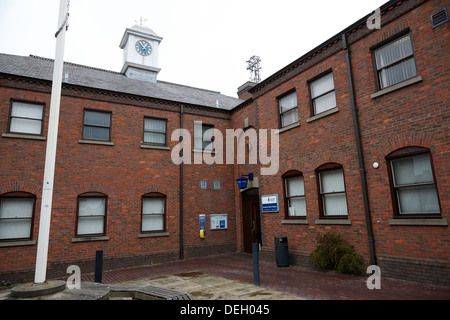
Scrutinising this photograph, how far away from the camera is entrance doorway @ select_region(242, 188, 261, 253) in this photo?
46.9ft

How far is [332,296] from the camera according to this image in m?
6.53

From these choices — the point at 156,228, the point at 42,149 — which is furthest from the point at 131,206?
the point at 42,149

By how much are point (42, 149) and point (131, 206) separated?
4188 millimetres

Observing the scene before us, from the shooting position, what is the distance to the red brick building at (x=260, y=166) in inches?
301

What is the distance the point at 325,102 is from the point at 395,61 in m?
2.63

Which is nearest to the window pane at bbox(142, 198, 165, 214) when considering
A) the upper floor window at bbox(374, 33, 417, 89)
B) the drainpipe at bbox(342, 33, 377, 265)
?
the drainpipe at bbox(342, 33, 377, 265)

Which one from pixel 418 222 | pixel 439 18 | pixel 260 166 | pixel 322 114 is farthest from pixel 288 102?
pixel 418 222

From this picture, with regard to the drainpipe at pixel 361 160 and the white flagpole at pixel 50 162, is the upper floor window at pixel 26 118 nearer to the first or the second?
the white flagpole at pixel 50 162

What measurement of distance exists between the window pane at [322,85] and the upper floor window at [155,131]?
24.2ft

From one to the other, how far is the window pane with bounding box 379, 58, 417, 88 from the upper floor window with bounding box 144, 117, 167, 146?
383 inches

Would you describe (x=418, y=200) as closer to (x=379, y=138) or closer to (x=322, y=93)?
(x=379, y=138)

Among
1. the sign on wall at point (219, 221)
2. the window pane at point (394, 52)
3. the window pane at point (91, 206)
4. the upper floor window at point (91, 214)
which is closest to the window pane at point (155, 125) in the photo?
the upper floor window at point (91, 214)

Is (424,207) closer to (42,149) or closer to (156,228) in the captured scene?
(156,228)

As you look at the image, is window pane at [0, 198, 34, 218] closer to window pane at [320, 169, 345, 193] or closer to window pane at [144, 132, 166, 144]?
window pane at [144, 132, 166, 144]
